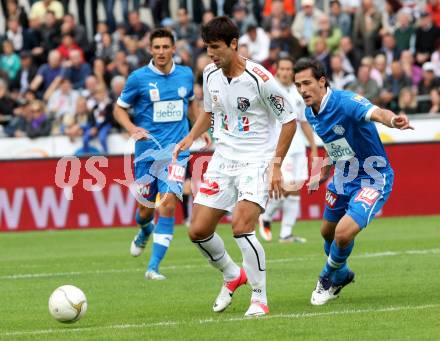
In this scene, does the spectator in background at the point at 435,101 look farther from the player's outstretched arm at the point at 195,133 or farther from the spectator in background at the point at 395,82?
the player's outstretched arm at the point at 195,133

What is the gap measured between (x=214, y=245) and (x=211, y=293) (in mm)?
1368

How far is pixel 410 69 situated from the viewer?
2392 centimetres

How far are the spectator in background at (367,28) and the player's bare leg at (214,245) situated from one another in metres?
15.6

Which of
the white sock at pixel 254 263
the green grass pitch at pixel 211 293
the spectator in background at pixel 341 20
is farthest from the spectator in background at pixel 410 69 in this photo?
the white sock at pixel 254 263

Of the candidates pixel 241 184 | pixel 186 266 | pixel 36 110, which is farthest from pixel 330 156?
pixel 36 110

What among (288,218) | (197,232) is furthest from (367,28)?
(197,232)

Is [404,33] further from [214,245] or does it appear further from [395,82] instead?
[214,245]

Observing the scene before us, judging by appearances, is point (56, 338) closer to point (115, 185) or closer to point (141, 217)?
point (141, 217)

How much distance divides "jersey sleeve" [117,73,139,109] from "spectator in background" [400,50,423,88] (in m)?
11.2

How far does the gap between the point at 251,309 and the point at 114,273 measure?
4.44m

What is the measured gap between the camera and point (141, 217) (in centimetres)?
1446

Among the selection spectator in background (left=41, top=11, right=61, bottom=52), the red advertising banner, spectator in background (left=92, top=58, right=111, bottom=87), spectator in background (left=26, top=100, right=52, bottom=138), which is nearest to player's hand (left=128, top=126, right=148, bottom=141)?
the red advertising banner

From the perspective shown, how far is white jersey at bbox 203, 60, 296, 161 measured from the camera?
384 inches

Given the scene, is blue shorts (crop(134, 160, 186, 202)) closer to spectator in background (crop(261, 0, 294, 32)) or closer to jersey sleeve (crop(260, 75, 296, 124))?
jersey sleeve (crop(260, 75, 296, 124))
